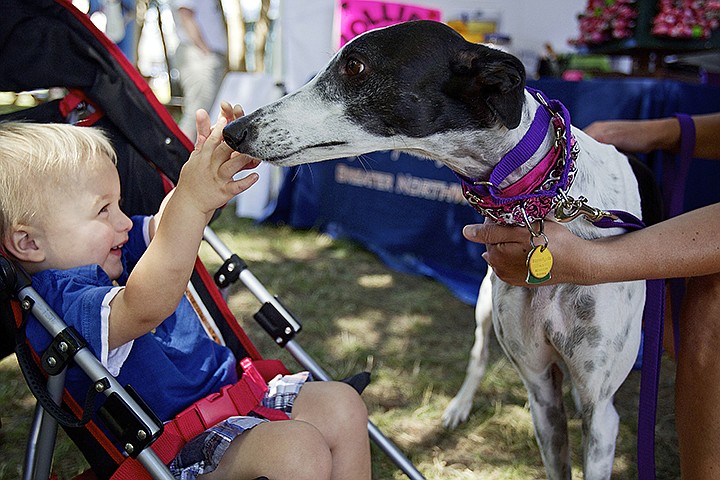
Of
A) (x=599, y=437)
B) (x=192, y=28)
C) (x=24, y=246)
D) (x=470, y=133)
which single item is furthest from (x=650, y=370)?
(x=192, y=28)

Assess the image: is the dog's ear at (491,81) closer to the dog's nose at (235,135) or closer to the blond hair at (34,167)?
the dog's nose at (235,135)

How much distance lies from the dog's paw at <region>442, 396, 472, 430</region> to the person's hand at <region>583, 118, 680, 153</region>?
959mm

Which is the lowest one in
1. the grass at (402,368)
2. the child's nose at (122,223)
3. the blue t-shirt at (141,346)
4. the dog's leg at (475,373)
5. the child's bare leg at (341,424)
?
the grass at (402,368)

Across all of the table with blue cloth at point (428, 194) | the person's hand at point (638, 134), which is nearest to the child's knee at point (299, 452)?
the person's hand at point (638, 134)

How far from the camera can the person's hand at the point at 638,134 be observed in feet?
6.05

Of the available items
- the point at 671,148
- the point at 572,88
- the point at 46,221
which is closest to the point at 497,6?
the point at 572,88

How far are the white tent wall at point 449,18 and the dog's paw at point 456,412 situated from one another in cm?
258

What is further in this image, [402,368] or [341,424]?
[402,368]

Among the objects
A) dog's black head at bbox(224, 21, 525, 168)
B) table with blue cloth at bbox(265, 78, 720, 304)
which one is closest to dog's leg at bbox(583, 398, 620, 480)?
dog's black head at bbox(224, 21, 525, 168)

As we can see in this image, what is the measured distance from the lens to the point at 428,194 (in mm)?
3654

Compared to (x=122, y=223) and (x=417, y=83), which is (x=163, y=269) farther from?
(x=417, y=83)

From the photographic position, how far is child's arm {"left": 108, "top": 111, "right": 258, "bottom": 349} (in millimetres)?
1187

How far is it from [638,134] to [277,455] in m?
1.30

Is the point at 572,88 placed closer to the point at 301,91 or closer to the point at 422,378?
the point at 422,378
